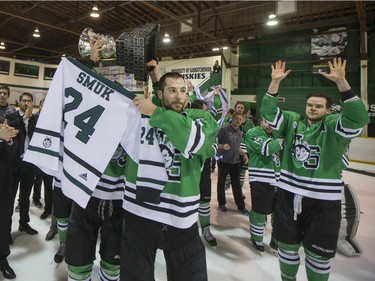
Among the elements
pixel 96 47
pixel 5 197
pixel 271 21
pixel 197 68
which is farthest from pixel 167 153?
pixel 197 68

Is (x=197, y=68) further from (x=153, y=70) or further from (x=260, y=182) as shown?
(x=153, y=70)

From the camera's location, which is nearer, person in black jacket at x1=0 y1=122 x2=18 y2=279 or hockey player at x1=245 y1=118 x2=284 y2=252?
person in black jacket at x1=0 y1=122 x2=18 y2=279

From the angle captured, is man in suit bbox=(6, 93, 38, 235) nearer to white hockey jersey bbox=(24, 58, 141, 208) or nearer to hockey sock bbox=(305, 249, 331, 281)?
white hockey jersey bbox=(24, 58, 141, 208)

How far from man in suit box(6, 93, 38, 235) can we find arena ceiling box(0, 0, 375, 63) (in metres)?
6.56

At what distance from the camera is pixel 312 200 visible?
1.97 metres

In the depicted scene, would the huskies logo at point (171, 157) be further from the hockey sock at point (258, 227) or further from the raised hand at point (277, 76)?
the hockey sock at point (258, 227)

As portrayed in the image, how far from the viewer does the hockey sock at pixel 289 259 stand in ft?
6.75

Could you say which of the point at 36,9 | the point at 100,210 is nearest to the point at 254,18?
the point at 36,9

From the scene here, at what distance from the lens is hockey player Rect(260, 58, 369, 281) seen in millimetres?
1913

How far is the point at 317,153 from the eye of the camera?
6.57 ft

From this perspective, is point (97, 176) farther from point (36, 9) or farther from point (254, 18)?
point (36, 9)

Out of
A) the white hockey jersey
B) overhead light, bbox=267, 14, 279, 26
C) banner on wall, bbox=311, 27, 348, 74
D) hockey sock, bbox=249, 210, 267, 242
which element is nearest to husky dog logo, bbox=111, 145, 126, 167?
the white hockey jersey

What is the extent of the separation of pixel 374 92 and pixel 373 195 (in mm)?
6674

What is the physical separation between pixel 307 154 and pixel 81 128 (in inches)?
60.7
